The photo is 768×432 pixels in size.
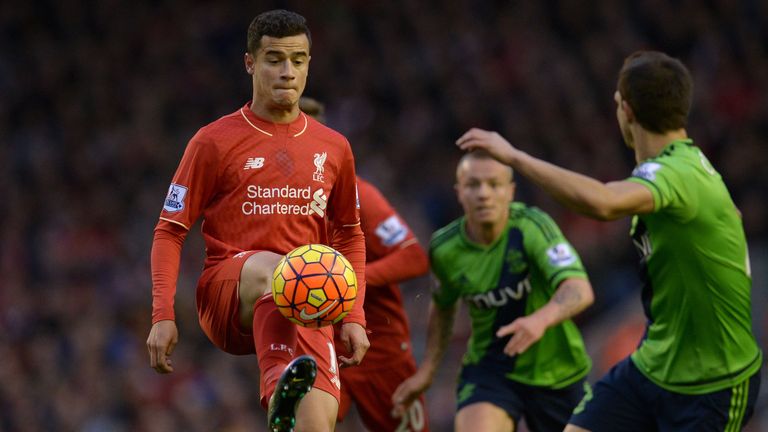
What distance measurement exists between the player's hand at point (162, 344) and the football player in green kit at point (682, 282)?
1.48 meters

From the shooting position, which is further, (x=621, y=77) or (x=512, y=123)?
(x=512, y=123)

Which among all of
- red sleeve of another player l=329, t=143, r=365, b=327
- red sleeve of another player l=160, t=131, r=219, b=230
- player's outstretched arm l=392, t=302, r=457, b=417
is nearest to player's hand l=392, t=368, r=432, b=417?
player's outstretched arm l=392, t=302, r=457, b=417

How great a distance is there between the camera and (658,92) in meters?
5.37

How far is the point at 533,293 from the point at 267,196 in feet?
7.00

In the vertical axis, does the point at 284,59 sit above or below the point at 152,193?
above

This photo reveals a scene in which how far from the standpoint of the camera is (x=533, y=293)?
7008 mm

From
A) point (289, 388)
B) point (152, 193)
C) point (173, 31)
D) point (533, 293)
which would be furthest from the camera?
point (173, 31)

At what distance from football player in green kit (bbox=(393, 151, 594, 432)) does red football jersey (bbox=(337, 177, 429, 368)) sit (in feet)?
0.77

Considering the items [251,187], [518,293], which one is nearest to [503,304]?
[518,293]

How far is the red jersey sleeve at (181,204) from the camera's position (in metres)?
5.36

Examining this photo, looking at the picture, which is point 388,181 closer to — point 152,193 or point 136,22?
point 152,193

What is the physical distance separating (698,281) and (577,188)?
0.84m

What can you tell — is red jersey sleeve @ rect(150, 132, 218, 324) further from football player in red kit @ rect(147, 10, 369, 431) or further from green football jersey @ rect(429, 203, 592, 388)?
green football jersey @ rect(429, 203, 592, 388)

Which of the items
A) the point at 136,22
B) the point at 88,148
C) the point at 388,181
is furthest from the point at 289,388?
the point at 136,22
